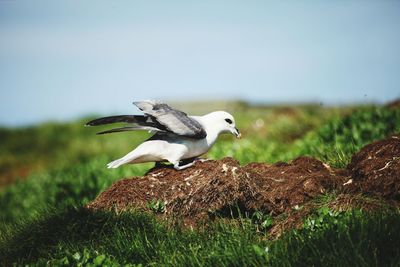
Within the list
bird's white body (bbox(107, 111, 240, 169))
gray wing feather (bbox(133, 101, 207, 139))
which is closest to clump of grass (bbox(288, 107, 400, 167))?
bird's white body (bbox(107, 111, 240, 169))

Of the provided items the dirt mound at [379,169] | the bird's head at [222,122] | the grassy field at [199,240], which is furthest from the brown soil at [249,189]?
the bird's head at [222,122]

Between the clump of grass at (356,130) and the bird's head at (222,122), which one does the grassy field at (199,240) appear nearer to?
the clump of grass at (356,130)

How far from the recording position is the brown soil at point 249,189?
459 cm

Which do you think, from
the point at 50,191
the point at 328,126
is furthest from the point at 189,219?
the point at 50,191

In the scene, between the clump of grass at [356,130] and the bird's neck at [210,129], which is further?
the clump of grass at [356,130]

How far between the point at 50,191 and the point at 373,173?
249 inches

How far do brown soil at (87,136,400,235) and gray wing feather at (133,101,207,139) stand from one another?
33 cm

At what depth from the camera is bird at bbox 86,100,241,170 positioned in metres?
5.08

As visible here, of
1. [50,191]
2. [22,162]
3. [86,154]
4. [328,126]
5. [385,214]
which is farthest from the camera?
[22,162]

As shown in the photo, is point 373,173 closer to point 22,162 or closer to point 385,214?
point 385,214

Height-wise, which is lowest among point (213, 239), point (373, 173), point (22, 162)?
point (22, 162)

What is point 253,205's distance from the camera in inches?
188

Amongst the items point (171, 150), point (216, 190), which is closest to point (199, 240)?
point (216, 190)

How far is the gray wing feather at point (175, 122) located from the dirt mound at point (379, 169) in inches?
59.8
